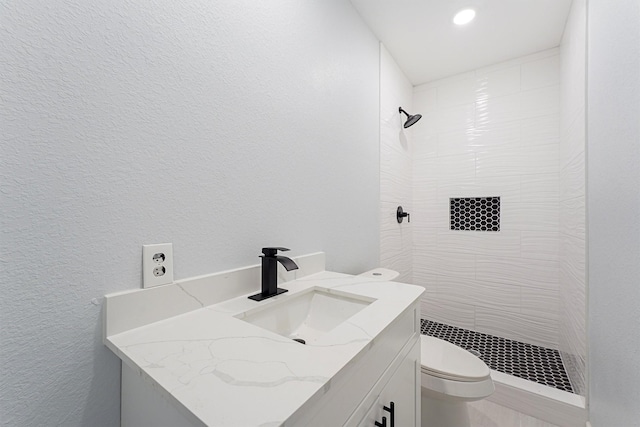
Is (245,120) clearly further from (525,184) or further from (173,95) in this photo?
(525,184)

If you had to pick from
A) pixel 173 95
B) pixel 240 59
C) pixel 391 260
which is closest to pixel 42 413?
pixel 173 95

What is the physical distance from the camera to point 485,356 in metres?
1.83

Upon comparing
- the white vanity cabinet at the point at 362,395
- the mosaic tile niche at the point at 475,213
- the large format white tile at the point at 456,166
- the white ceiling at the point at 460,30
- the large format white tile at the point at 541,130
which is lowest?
the white vanity cabinet at the point at 362,395

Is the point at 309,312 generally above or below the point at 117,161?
below

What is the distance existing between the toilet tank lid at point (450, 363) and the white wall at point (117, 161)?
33.7 inches

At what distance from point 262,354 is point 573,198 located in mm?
1807

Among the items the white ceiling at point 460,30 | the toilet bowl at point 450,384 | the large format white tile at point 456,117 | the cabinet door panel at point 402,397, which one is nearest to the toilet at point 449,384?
the toilet bowl at point 450,384

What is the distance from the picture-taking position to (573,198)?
1.46 meters

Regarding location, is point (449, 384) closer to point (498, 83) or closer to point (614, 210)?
point (614, 210)

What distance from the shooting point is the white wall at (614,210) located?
2.46 ft

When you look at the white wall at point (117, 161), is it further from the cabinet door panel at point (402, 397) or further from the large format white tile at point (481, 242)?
the large format white tile at point (481, 242)

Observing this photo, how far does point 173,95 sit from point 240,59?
29 cm

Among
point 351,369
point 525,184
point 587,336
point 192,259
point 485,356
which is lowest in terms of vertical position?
point 485,356

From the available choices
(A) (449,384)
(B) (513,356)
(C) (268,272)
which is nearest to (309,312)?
(C) (268,272)
